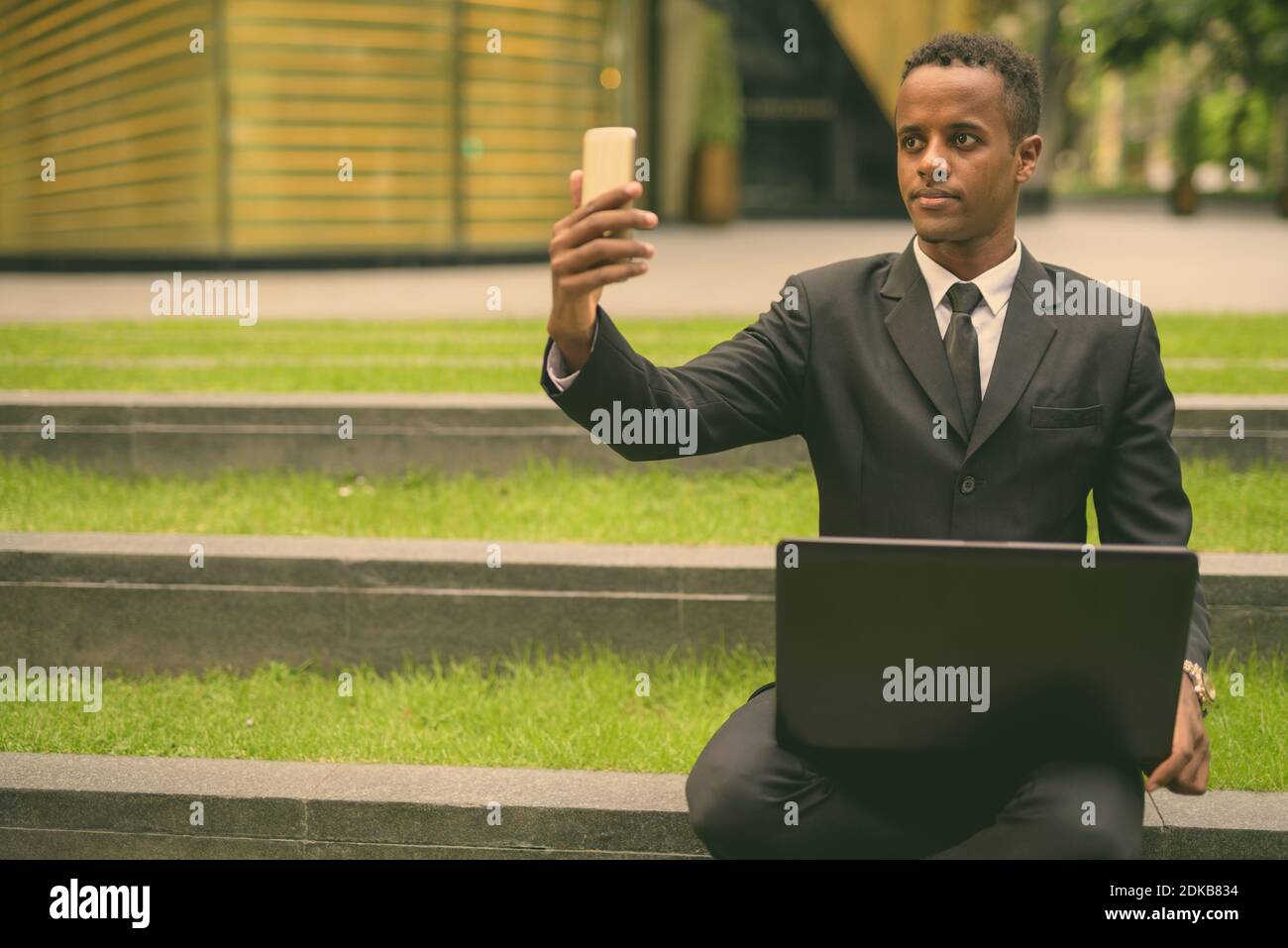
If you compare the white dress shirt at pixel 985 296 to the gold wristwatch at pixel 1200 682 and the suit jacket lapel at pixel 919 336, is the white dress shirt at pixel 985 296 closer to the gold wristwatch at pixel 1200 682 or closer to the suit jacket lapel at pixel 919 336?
the suit jacket lapel at pixel 919 336

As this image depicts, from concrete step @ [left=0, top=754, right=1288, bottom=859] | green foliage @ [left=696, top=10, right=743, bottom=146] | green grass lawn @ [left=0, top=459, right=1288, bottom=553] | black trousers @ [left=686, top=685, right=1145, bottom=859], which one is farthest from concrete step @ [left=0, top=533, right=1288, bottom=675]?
green foliage @ [left=696, top=10, right=743, bottom=146]

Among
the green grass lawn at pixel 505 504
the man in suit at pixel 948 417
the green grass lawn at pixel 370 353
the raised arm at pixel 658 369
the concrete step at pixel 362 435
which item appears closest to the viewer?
the raised arm at pixel 658 369

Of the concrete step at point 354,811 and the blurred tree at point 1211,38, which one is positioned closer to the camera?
the concrete step at point 354,811

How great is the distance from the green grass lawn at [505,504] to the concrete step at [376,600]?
419 millimetres

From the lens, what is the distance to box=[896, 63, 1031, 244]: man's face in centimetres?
286

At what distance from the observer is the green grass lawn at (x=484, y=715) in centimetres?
423

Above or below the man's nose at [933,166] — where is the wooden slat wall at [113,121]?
above

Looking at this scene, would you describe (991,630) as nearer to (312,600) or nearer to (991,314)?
(991,314)

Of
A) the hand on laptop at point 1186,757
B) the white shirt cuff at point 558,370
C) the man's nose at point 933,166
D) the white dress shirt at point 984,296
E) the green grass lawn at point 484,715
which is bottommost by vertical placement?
the green grass lawn at point 484,715

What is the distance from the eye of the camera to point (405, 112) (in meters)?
15.2

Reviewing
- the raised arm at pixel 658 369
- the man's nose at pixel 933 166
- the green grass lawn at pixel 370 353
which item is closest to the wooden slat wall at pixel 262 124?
the green grass lawn at pixel 370 353

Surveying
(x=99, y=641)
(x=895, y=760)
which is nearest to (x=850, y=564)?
(x=895, y=760)

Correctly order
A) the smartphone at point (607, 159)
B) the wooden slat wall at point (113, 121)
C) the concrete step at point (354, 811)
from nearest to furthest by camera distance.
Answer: the smartphone at point (607, 159), the concrete step at point (354, 811), the wooden slat wall at point (113, 121)
